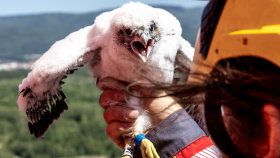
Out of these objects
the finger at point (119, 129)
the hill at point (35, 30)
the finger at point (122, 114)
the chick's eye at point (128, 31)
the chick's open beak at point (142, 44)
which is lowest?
the finger at point (119, 129)

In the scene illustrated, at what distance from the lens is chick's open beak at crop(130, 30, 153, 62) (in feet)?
3.29

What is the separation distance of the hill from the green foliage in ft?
29.7

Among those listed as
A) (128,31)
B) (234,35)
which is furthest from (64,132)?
(234,35)

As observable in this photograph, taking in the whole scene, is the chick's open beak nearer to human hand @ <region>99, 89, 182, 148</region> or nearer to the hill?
human hand @ <region>99, 89, 182, 148</region>

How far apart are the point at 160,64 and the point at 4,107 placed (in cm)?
1204

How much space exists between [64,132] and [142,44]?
1232 centimetres

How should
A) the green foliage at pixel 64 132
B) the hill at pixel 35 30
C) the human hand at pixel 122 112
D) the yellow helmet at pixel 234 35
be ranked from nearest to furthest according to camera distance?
the yellow helmet at pixel 234 35
the human hand at pixel 122 112
the green foliage at pixel 64 132
the hill at pixel 35 30

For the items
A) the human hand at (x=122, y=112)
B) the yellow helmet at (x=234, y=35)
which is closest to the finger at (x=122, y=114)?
the human hand at (x=122, y=112)

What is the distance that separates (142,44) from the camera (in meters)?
1.03

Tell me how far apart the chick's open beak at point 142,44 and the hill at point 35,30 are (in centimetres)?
2098

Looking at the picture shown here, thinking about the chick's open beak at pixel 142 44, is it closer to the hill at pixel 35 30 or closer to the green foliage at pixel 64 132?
the green foliage at pixel 64 132

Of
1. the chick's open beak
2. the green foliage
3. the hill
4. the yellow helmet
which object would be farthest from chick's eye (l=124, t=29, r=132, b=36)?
the hill

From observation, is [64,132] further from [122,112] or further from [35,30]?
[35,30]

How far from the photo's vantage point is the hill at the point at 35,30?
23308mm
